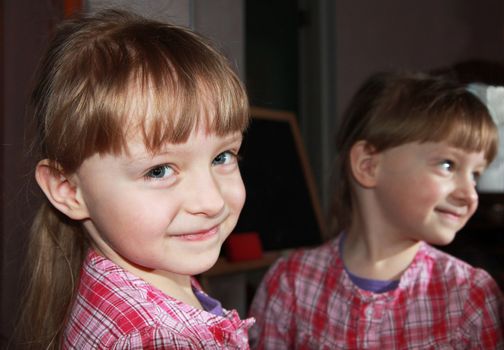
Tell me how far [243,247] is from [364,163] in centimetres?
52

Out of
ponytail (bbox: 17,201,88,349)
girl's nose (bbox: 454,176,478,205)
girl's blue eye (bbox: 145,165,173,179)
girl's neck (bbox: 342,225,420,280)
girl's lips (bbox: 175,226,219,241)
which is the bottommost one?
girl's neck (bbox: 342,225,420,280)

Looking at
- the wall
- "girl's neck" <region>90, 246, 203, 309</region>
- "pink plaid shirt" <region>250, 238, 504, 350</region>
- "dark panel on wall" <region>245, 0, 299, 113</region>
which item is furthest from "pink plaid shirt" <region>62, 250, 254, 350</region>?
"dark panel on wall" <region>245, 0, 299, 113</region>

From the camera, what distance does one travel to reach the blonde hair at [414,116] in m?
0.85

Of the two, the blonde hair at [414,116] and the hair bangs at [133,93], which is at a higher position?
the hair bangs at [133,93]

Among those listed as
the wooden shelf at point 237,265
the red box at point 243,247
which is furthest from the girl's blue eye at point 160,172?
→ the red box at point 243,247

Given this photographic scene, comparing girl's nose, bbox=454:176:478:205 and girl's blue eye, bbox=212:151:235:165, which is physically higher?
girl's blue eye, bbox=212:151:235:165

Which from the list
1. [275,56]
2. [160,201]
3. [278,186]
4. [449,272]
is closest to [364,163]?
[449,272]

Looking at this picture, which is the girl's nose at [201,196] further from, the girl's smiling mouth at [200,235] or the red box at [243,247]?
the red box at [243,247]

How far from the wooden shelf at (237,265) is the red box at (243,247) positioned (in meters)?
0.01

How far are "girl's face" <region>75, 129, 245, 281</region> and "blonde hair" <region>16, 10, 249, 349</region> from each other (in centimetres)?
1

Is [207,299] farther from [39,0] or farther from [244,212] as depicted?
[244,212]

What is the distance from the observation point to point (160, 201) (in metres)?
0.56

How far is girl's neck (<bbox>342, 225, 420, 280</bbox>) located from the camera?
0.93 meters

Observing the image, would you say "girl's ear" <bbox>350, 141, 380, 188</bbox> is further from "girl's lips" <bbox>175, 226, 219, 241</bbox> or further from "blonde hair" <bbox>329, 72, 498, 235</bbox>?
"girl's lips" <bbox>175, 226, 219, 241</bbox>
